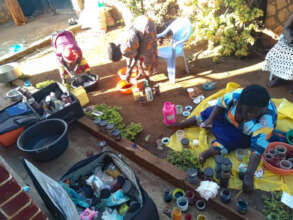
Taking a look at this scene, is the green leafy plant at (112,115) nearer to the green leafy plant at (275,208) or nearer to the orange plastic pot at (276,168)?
the orange plastic pot at (276,168)

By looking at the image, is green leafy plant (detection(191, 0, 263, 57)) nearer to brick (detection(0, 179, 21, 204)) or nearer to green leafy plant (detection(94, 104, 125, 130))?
green leafy plant (detection(94, 104, 125, 130))

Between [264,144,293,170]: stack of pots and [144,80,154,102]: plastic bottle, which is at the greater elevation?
[144,80,154,102]: plastic bottle

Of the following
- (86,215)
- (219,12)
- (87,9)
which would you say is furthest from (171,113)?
(87,9)

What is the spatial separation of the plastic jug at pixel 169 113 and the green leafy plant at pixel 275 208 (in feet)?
5.40

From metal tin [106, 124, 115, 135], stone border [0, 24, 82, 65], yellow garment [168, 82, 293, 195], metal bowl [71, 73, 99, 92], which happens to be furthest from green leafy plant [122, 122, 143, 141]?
stone border [0, 24, 82, 65]

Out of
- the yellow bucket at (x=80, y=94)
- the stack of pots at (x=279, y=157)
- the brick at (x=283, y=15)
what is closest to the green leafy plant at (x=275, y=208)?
the stack of pots at (x=279, y=157)

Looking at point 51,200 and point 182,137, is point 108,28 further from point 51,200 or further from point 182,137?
point 51,200

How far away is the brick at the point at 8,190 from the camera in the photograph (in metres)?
1.50

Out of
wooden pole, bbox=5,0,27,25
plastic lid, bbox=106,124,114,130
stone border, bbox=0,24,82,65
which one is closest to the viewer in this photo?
plastic lid, bbox=106,124,114,130

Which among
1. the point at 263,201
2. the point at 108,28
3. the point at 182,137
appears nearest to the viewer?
the point at 263,201

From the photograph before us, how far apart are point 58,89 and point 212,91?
293 cm

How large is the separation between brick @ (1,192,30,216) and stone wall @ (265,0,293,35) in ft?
18.1

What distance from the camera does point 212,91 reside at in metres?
4.39

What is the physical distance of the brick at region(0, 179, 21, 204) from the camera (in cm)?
150
